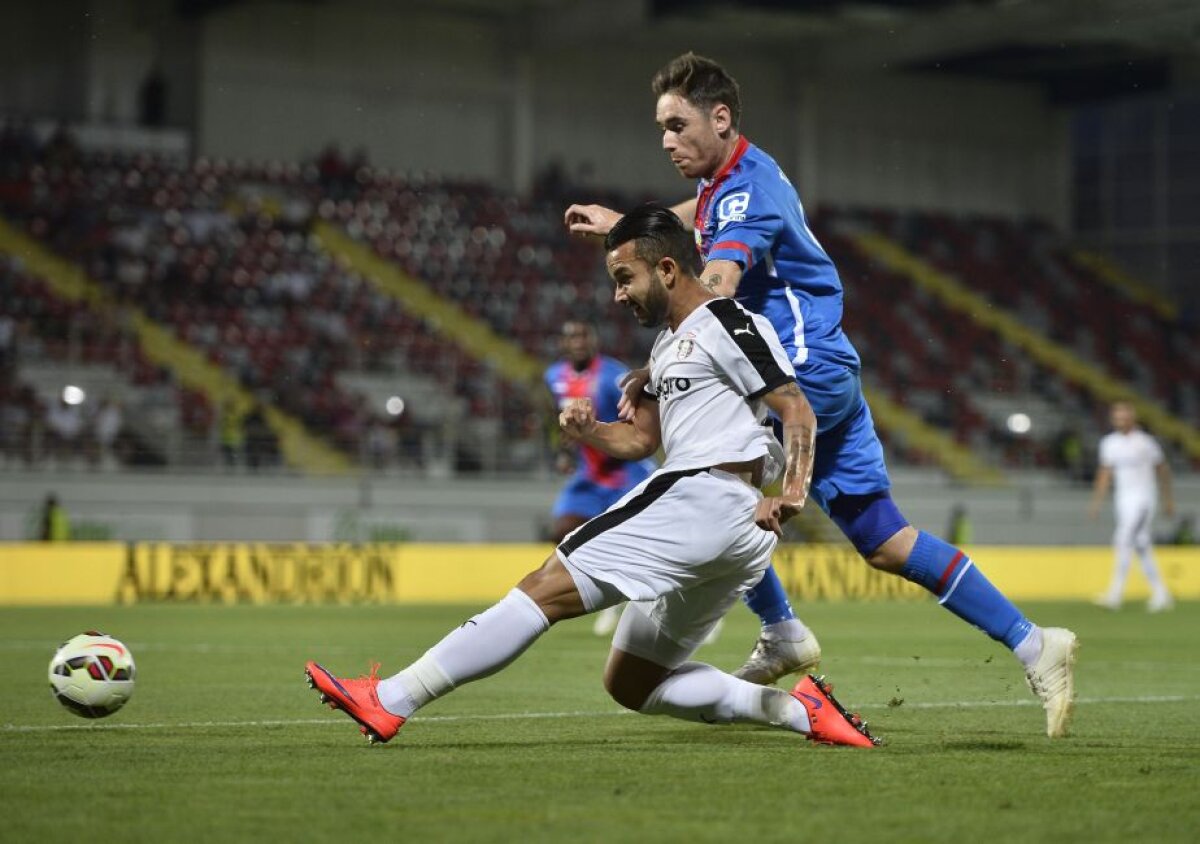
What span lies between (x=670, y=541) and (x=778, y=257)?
145 centimetres

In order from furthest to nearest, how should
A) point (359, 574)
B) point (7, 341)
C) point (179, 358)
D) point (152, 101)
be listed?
point (152, 101), point (179, 358), point (7, 341), point (359, 574)

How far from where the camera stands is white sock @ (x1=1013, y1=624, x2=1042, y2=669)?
6.91m

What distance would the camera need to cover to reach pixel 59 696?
23.9ft

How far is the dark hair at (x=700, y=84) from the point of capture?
703 cm

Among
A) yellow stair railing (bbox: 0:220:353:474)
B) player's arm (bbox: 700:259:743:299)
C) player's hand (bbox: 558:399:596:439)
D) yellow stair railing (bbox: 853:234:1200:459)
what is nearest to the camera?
player's hand (bbox: 558:399:596:439)

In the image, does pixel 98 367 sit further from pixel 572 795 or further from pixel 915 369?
pixel 572 795

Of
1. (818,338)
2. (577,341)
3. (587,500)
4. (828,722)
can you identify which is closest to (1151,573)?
(587,500)

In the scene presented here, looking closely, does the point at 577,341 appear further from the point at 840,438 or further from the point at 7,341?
the point at 7,341

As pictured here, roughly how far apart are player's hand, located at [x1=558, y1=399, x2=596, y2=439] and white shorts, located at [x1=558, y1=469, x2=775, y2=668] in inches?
11.1

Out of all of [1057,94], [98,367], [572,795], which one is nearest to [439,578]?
[98,367]

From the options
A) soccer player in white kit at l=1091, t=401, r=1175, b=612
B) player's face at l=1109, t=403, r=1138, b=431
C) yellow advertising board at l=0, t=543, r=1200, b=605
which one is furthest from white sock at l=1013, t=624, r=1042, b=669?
yellow advertising board at l=0, t=543, r=1200, b=605

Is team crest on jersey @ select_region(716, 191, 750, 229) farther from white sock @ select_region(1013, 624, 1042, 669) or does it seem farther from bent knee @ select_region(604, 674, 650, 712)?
white sock @ select_region(1013, 624, 1042, 669)

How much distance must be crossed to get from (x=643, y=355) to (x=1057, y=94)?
59.1 feet

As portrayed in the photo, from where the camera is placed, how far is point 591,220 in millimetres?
6996
